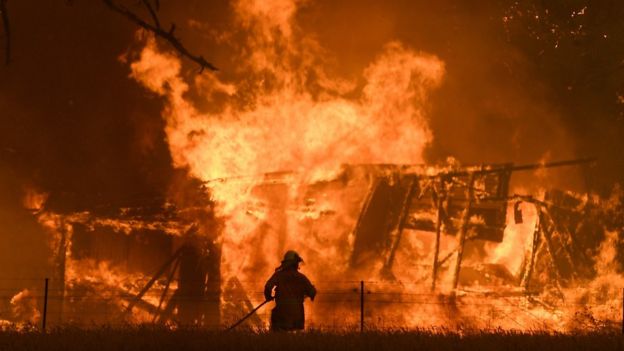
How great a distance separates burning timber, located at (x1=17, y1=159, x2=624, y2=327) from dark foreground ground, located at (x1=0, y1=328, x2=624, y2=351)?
22.4 feet

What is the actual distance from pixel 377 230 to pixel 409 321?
2091 mm

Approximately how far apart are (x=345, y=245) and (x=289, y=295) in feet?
20.7

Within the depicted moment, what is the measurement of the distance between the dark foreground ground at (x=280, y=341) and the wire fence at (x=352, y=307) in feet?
21.1

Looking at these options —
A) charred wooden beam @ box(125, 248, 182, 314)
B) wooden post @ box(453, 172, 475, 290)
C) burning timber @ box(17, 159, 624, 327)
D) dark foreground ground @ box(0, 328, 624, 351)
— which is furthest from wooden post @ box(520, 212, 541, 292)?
charred wooden beam @ box(125, 248, 182, 314)

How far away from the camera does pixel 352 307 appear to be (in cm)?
1712

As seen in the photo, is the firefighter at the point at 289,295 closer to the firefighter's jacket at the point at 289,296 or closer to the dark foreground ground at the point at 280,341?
the firefighter's jacket at the point at 289,296

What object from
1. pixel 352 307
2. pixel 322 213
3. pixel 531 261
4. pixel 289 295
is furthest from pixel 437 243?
pixel 289 295

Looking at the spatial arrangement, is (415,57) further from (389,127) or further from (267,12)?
(267,12)

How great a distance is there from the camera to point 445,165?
59.3 ft

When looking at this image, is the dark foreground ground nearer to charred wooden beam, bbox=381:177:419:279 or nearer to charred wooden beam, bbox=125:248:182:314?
charred wooden beam, bbox=381:177:419:279

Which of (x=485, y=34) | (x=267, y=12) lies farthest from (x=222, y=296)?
(x=485, y=34)

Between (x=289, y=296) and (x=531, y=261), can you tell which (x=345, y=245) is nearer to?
(x=531, y=261)

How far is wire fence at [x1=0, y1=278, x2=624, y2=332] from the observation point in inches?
655

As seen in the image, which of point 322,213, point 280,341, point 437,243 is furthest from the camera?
point 322,213
